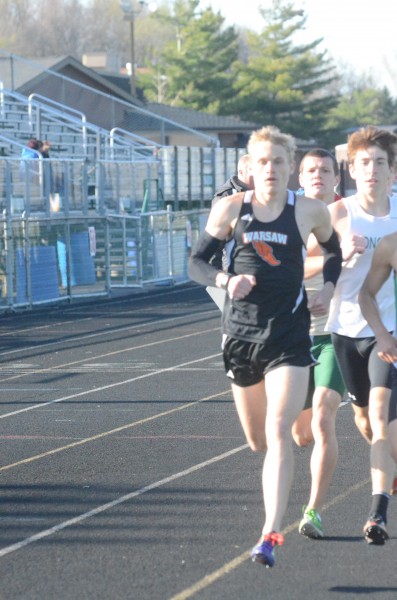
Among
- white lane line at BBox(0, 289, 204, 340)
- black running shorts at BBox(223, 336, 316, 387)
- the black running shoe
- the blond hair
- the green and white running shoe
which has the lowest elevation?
white lane line at BBox(0, 289, 204, 340)

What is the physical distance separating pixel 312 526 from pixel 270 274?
1.37 meters

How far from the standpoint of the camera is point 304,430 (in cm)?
701

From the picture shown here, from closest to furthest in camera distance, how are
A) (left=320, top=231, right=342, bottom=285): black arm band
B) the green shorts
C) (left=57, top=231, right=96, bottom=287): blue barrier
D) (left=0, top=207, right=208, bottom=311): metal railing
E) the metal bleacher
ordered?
(left=320, top=231, right=342, bottom=285): black arm band
the green shorts
(left=0, top=207, right=208, bottom=311): metal railing
(left=57, top=231, right=96, bottom=287): blue barrier
the metal bleacher

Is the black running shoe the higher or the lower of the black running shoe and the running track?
the higher

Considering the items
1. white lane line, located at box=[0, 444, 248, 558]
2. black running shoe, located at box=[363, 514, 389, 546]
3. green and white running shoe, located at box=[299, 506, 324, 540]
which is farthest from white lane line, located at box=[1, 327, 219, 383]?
black running shoe, located at box=[363, 514, 389, 546]

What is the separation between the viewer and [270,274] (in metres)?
6.02

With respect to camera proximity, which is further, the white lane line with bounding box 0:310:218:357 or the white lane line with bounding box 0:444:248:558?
the white lane line with bounding box 0:310:218:357

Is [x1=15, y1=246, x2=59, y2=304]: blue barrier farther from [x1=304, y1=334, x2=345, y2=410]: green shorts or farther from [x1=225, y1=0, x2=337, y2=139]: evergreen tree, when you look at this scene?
[x1=225, y1=0, x2=337, y2=139]: evergreen tree

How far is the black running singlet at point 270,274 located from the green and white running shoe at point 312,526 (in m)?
0.99

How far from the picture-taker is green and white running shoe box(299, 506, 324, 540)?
638cm

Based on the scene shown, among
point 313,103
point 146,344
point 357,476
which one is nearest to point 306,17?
point 313,103

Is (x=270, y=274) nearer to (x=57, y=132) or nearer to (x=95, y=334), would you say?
(x=95, y=334)

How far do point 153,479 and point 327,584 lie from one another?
2.50 metres

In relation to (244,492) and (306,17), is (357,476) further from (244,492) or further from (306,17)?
(306,17)
